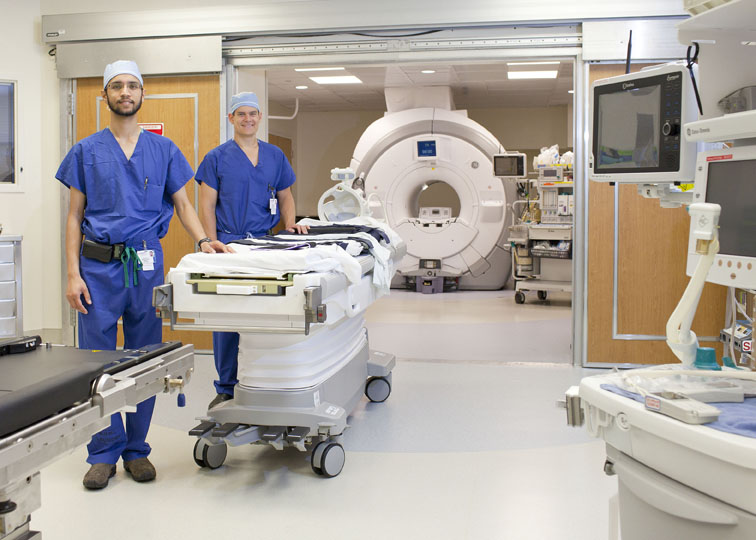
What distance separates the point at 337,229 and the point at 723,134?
2.14 meters

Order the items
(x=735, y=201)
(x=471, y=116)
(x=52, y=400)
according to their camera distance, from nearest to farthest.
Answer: (x=52, y=400), (x=735, y=201), (x=471, y=116)

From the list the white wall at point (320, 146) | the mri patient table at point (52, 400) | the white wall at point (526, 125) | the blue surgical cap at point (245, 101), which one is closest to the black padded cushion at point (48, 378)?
the mri patient table at point (52, 400)

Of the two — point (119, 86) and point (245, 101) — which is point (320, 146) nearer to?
point (245, 101)

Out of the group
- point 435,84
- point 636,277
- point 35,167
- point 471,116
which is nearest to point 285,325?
point 636,277

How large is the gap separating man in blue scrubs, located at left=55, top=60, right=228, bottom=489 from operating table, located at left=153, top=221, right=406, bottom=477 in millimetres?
272

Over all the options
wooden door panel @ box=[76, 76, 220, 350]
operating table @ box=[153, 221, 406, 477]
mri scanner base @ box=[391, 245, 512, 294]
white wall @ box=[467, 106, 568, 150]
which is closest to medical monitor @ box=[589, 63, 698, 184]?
operating table @ box=[153, 221, 406, 477]

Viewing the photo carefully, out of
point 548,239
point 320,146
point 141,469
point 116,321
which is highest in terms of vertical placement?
point 320,146

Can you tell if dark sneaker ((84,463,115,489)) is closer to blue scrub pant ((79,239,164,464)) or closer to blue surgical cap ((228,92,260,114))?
blue scrub pant ((79,239,164,464))

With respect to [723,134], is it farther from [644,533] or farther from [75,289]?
[75,289]

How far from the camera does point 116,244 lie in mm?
2809

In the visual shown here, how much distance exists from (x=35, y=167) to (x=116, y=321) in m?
2.92

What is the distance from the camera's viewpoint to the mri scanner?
8.95 meters

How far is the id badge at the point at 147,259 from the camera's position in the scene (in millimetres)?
2824

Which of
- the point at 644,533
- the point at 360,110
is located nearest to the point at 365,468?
the point at 644,533
